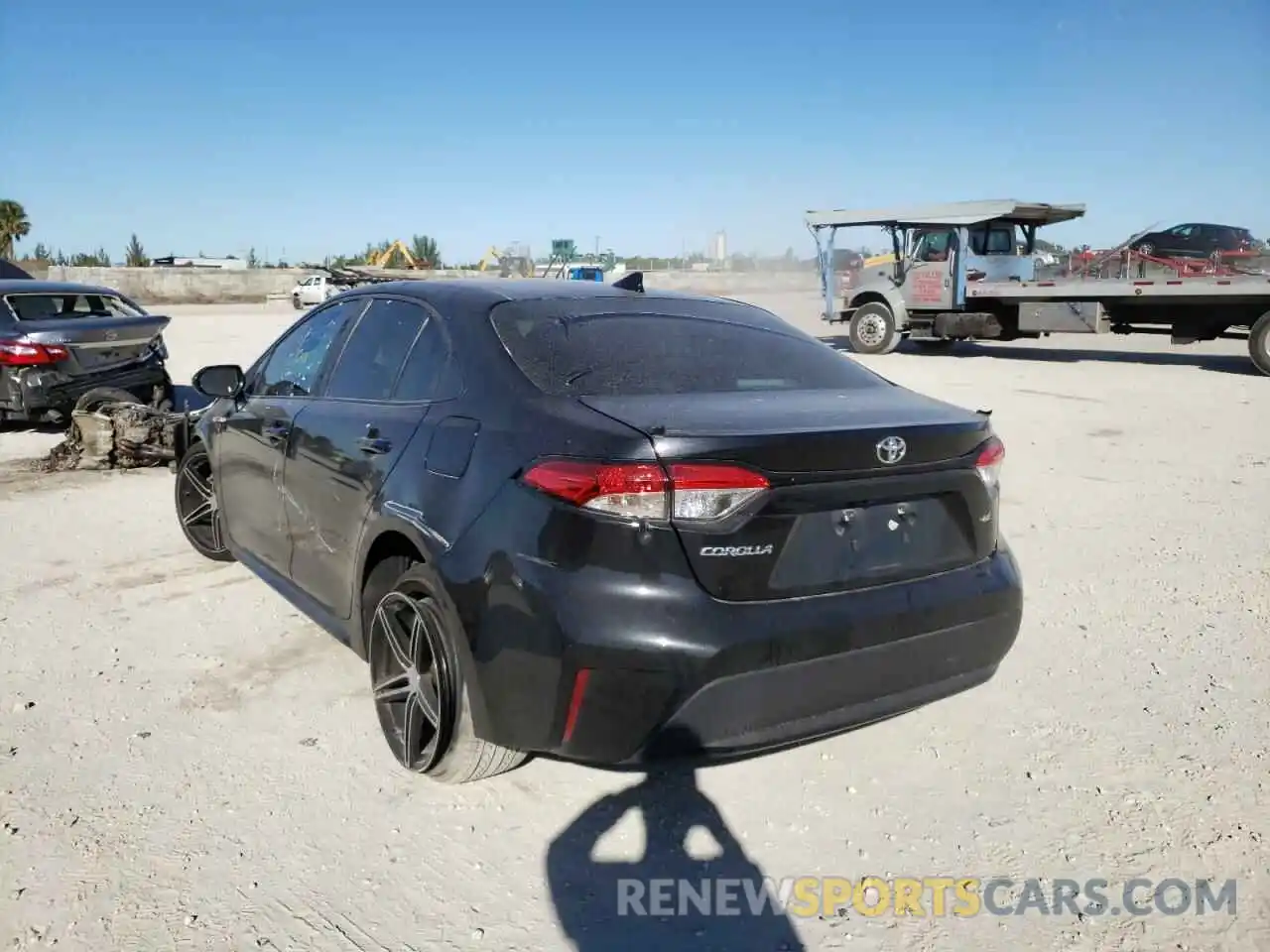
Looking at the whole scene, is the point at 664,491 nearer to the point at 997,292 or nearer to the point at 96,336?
the point at 96,336

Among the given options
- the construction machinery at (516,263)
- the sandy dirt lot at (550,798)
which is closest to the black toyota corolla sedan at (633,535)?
the sandy dirt lot at (550,798)

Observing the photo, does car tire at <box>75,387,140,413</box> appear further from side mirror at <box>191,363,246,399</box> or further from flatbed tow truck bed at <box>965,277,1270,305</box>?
flatbed tow truck bed at <box>965,277,1270,305</box>

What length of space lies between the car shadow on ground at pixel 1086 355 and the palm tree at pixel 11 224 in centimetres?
5473

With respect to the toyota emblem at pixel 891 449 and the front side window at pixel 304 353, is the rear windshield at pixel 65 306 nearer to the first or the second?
the front side window at pixel 304 353

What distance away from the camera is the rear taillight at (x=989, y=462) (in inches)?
114

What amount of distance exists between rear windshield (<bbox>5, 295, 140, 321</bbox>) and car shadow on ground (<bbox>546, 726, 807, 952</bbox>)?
8195 millimetres

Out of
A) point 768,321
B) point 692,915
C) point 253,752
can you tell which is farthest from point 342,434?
point 692,915

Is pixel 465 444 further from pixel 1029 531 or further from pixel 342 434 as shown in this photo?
pixel 1029 531

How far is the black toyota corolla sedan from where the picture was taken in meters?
2.40

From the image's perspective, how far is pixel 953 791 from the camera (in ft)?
9.91

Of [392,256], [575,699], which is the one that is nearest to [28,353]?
[575,699]

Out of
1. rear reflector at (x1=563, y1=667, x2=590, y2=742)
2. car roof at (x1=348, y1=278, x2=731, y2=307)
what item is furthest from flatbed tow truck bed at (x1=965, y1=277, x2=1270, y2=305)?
rear reflector at (x1=563, y1=667, x2=590, y2=742)

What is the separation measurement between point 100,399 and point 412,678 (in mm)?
6289

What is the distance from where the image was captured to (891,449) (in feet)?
8.68
